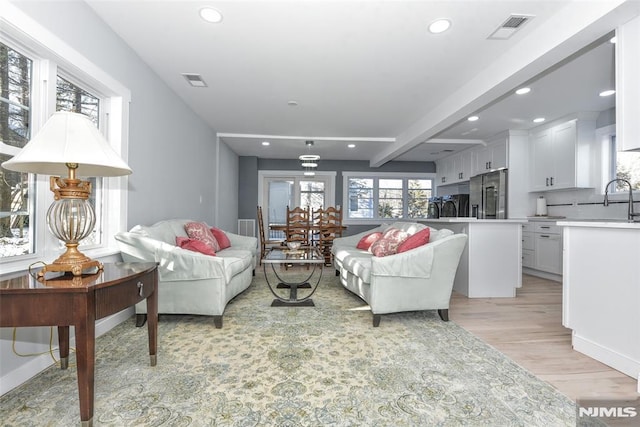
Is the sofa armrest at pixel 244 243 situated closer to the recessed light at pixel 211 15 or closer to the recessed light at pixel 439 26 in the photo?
the recessed light at pixel 211 15

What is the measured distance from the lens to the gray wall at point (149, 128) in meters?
2.25

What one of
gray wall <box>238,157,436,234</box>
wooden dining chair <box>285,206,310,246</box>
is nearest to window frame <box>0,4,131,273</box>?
wooden dining chair <box>285,206,310,246</box>

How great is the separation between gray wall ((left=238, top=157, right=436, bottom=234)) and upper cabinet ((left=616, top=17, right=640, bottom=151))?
6372mm

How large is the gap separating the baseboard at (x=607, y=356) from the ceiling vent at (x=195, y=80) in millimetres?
4146

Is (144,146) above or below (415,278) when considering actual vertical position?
above

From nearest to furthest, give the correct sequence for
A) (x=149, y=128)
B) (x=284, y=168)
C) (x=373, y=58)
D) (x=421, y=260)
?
(x=421, y=260)
(x=373, y=58)
(x=149, y=128)
(x=284, y=168)

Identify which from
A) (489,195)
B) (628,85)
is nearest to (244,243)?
(628,85)

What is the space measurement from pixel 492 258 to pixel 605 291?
1770 mm

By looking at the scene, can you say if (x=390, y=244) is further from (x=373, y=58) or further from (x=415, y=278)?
(x=373, y=58)

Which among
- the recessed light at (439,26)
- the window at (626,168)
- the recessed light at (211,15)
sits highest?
the recessed light at (439,26)

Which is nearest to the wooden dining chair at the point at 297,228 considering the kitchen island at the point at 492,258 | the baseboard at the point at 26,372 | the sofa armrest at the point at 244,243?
the sofa armrest at the point at 244,243

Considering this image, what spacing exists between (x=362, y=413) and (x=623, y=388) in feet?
5.06

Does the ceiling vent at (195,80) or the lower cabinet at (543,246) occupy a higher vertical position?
the ceiling vent at (195,80)

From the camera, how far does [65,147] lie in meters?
1.48
